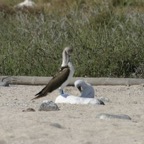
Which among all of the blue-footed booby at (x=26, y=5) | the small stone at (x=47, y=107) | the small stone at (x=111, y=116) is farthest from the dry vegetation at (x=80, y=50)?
the blue-footed booby at (x=26, y=5)

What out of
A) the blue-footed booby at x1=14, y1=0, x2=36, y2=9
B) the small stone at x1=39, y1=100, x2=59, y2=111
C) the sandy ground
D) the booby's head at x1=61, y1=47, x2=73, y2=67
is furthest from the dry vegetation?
the blue-footed booby at x1=14, y1=0, x2=36, y2=9

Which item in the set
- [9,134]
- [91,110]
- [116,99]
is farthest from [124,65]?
[9,134]

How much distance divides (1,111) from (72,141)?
2.25 metres

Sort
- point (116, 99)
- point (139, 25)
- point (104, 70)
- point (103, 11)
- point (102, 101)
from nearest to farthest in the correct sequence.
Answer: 1. point (102, 101)
2. point (116, 99)
3. point (104, 70)
4. point (139, 25)
5. point (103, 11)

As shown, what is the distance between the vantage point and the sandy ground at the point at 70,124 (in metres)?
8.37

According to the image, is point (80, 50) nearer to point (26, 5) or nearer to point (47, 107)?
point (47, 107)

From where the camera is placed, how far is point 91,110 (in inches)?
421

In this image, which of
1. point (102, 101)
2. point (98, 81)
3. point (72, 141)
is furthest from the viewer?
point (98, 81)

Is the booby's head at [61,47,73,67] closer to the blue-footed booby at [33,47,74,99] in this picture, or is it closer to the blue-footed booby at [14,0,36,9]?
the blue-footed booby at [33,47,74,99]

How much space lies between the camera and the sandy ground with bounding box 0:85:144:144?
8.37m

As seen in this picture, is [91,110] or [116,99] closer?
[91,110]

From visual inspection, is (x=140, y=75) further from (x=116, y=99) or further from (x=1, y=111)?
(x=1, y=111)

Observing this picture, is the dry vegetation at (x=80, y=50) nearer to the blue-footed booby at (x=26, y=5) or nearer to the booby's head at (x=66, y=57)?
the booby's head at (x=66, y=57)

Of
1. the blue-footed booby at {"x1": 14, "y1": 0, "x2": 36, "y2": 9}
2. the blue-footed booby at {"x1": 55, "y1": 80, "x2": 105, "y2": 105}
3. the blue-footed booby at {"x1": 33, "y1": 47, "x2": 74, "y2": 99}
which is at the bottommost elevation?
the blue-footed booby at {"x1": 14, "y1": 0, "x2": 36, "y2": 9}
